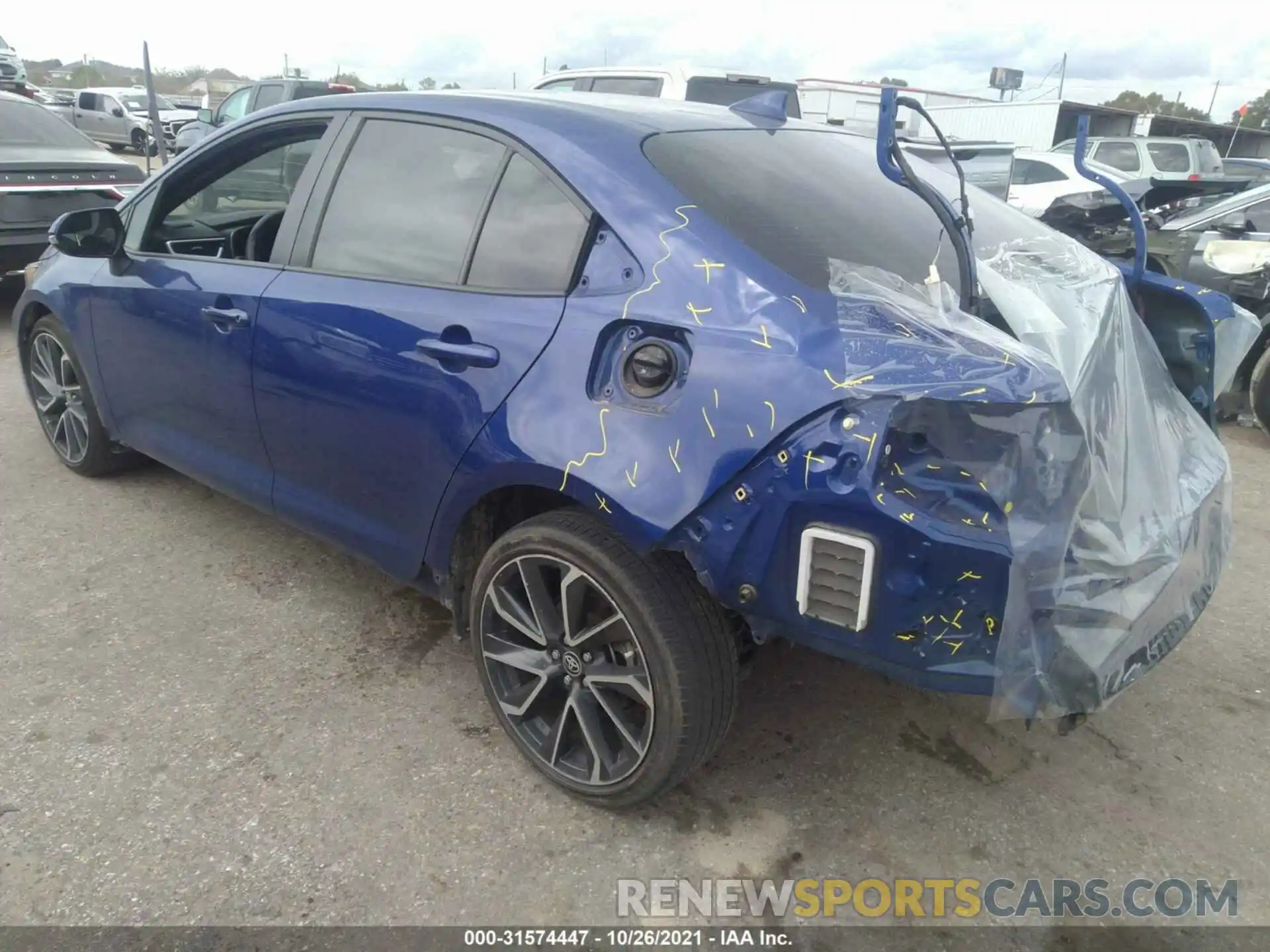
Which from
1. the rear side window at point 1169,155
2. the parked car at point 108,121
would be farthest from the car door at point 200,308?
the parked car at point 108,121

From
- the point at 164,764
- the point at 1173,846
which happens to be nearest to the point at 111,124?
the point at 164,764

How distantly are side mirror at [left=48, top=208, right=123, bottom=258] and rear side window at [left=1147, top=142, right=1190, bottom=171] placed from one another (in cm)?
1508

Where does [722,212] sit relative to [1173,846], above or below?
above

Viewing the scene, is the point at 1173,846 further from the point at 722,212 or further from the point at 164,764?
the point at 164,764

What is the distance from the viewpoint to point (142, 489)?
13.6 feet

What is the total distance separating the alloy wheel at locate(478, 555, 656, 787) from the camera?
2.23m

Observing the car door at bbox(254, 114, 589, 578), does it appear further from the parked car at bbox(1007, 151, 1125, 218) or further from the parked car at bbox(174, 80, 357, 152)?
the parked car at bbox(174, 80, 357, 152)

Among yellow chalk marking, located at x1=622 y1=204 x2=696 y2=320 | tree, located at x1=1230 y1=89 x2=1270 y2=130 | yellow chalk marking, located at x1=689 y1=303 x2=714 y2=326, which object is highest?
yellow chalk marking, located at x1=622 y1=204 x2=696 y2=320

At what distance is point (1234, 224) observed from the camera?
591cm

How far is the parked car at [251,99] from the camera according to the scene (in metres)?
12.3

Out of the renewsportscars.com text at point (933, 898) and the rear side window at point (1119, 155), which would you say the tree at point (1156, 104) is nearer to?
the rear side window at point (1119, 155)

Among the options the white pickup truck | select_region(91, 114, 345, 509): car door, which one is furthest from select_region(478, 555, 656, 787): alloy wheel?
the white pickup truck

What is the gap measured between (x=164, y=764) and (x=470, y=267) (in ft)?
5.05

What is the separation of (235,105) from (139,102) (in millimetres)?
17264
